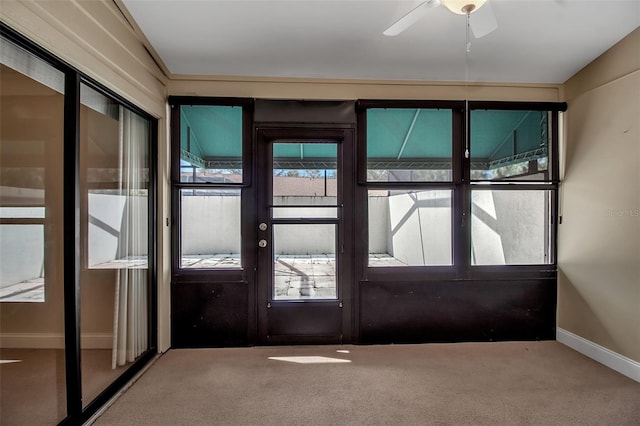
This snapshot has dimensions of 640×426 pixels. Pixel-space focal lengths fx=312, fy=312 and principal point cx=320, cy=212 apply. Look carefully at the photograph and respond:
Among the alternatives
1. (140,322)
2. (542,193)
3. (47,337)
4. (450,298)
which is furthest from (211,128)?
(542,193)

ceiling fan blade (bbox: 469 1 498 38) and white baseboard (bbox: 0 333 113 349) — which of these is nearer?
ceiling fan blade (bbox: 469 1 498 38)

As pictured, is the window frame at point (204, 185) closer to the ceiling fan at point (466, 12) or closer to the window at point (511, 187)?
the ceiling fan at point (466, 12)

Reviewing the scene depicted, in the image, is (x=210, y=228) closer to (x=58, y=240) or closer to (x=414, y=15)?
(x=58, y=240)

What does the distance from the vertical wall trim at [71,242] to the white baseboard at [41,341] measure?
16cm

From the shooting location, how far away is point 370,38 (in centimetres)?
246

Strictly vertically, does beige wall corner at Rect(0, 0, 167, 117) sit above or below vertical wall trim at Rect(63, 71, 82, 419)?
above

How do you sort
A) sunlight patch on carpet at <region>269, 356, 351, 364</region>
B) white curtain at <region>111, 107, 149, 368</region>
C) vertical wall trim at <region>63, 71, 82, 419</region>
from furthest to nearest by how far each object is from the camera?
sunlight patch on carpet at <region>269, 356, 351, 364</region>, white curtain at <region>111, 107, 149, 368</region>, vertical wall trim at <region>63, 71, 82, 419</region>

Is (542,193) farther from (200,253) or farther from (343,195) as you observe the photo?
(200,253)

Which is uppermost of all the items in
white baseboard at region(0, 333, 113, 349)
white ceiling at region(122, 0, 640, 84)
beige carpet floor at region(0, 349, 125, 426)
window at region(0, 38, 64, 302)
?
white ceiling at region(122, 0, 640, 84)

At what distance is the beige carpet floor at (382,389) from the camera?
1961 millimetres

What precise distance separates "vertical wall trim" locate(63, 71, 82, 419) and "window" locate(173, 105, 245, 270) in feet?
3.59

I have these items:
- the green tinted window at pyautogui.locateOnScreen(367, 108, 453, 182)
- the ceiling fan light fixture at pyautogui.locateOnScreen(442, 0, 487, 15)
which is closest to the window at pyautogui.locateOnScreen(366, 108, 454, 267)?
the green tinted window at pyautogui.locateOnScreen(367, 108, 453, 182)

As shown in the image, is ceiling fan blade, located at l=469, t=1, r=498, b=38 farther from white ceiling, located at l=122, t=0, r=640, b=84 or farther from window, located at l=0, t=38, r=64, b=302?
window, located at l=0, t=38, r=64, b=302

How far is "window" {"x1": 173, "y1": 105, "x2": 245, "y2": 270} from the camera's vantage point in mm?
2967
